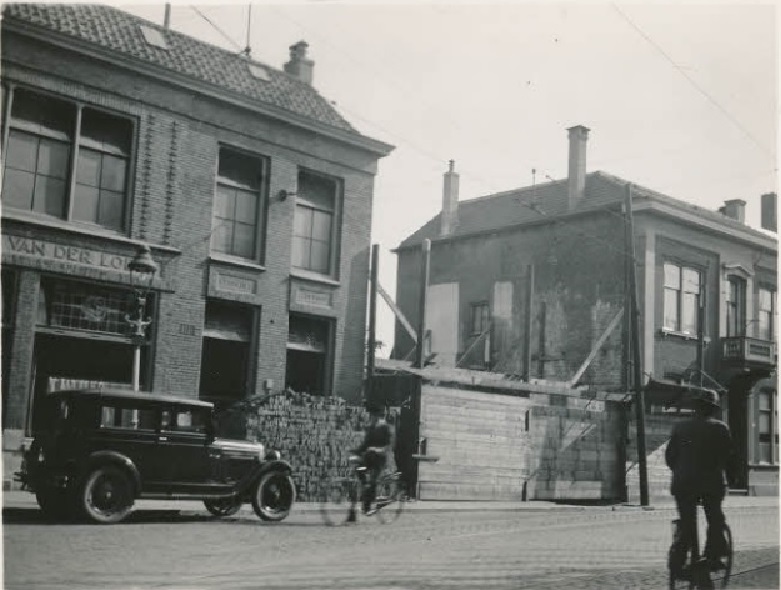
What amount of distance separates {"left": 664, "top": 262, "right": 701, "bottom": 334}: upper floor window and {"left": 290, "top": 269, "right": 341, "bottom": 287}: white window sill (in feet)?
33.7

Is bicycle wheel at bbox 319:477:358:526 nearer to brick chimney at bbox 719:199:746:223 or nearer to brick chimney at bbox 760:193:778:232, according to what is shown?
brick chimney at bbox 760:193:778:232

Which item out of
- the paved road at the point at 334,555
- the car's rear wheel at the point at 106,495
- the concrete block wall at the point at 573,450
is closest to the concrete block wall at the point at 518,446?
the concrete block wall at the point at 573,450

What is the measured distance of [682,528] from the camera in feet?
25.3

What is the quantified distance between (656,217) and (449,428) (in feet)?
30.7

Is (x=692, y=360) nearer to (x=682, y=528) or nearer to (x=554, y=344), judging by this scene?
(x=554, y=344)

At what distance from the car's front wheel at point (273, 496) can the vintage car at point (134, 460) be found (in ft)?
0.05

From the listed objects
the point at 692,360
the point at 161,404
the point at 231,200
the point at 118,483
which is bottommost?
the point at 118,483

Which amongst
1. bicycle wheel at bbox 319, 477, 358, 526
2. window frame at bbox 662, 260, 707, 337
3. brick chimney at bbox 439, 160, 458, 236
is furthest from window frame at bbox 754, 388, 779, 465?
brick chimney at bbox 439, 160, 458, 236

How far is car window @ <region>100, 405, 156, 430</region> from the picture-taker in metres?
11.0

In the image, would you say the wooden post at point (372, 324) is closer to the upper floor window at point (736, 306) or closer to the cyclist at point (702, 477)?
the upper floor window at point (736, 306)

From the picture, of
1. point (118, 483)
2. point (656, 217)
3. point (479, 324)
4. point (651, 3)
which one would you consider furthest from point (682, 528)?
point (479, 324)

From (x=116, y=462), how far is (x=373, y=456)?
3629 millimetres

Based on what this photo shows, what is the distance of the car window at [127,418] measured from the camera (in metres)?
11.0

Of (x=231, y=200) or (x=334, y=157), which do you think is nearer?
(x=231, y=200)
